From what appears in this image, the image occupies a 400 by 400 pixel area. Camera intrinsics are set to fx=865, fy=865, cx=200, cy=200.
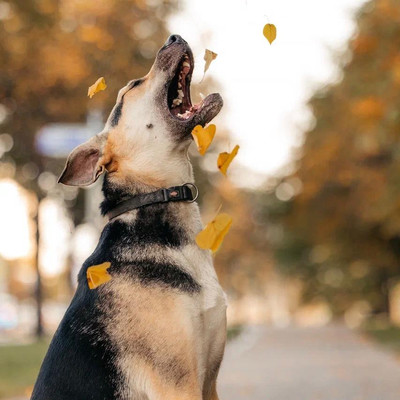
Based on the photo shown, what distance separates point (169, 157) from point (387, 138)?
1350 centimetres

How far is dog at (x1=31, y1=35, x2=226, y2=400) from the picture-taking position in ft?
15.6

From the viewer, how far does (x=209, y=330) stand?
5.00m

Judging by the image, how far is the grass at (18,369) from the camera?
493 inches

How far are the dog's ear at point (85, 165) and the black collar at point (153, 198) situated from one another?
0.25 metres

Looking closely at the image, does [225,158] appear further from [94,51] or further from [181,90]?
[94,51]

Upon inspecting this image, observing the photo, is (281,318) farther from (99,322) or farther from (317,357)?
(99,322)

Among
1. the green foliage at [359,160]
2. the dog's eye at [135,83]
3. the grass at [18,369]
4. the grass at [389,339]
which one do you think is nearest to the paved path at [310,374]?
the grass at [389,339]

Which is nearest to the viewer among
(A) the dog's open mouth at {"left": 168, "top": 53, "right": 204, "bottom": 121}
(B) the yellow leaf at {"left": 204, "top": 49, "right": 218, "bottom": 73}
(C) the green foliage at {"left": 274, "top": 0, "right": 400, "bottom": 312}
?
(B) the yellow leaf at {"left": 204, "top": 49, "right": 218, "bottom": 73}

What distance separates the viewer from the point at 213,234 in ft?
16.1

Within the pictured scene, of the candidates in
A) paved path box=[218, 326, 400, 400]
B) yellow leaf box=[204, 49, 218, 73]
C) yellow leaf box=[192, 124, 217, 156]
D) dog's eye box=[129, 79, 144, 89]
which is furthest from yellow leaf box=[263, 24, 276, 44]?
paved path box=[218, 326, 400, 400]

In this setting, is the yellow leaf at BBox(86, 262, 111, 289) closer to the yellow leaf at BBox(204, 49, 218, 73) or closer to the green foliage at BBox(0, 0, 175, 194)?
the yellow leaf at BBox(204, 49, 218, 73)

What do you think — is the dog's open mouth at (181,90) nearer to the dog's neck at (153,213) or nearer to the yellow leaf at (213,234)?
the dog's neck at (153,213)

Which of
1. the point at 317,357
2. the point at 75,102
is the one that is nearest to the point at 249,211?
the point at 75,102

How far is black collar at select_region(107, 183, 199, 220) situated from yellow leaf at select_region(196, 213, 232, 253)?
1.30ft
